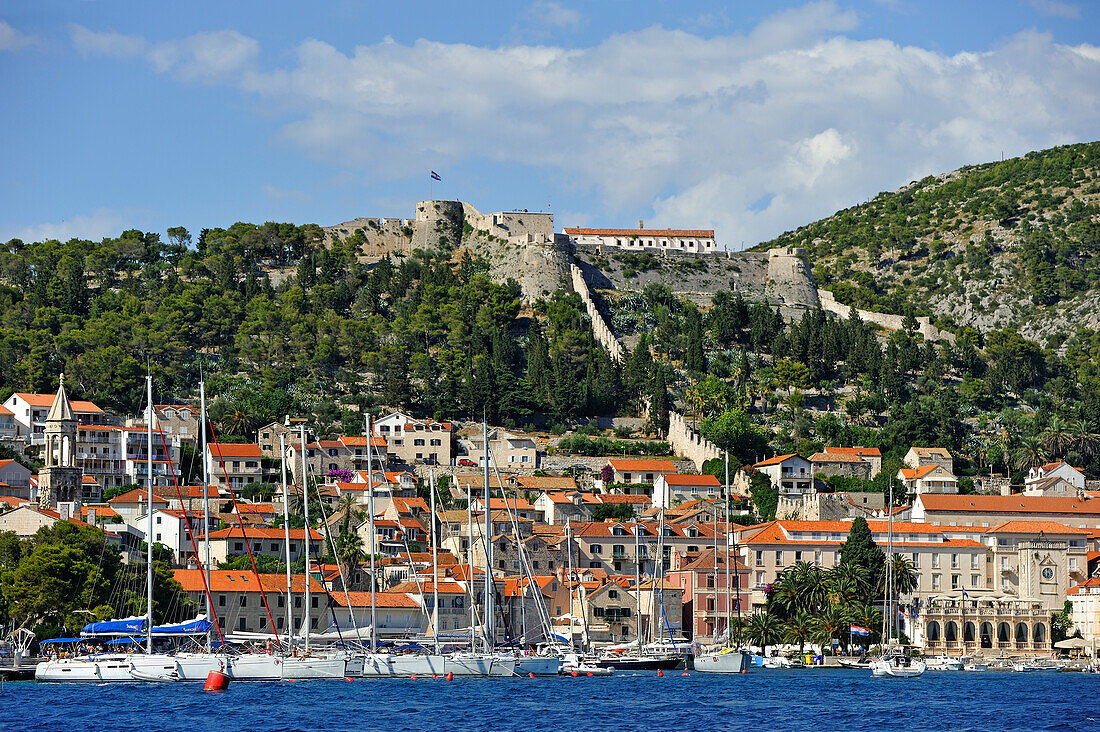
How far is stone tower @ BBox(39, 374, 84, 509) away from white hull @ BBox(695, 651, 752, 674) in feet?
151

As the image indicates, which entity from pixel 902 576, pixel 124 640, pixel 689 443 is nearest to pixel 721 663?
pixel 902 576

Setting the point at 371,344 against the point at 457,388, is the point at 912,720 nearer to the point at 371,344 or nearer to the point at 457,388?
the point at 457,388

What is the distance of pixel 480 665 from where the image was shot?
7144cm

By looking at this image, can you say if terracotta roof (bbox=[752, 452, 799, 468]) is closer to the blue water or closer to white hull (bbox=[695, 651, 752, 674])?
white hull (bbox=[695, 651, 752, 674])

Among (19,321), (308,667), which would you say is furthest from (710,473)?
(19,321)

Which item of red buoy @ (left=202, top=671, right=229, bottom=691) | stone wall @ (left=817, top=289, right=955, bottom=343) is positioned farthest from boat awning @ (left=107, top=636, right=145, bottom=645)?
stone wall @ (left=817, top=289, right=955, bottom=343)

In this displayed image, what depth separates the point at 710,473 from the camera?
382ft

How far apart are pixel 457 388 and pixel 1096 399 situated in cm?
5339

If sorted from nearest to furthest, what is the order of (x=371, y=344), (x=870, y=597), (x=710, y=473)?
1. (x=870, y=597)
2. (x=710, y=473)
3. (x=371, y=344)

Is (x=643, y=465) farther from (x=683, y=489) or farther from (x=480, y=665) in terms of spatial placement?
(x=480, y=665)

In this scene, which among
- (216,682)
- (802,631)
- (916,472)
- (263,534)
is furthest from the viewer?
(916,472)

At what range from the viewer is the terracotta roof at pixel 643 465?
118 m

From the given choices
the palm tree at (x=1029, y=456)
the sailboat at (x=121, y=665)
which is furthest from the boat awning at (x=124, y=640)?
the palm tree at (x=1029, y=456)

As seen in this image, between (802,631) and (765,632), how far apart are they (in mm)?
2040
